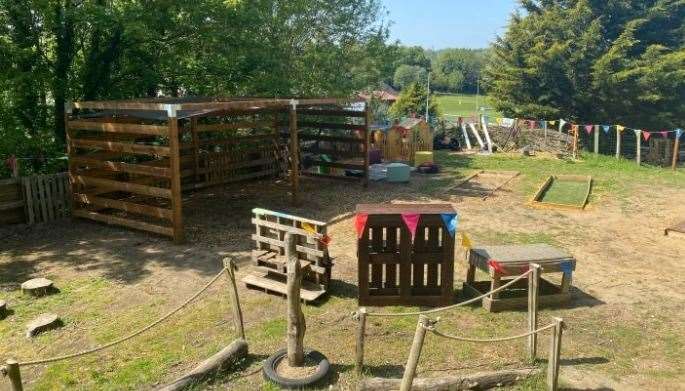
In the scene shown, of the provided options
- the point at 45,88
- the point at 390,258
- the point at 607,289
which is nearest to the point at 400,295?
the point at 390,258

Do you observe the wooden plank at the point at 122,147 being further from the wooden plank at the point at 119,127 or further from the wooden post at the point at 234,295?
the wooden post at the point at 234,295

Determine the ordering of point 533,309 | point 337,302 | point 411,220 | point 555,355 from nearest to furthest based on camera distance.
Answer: point 555,355, point 533,309, point 411,220, point 337,302

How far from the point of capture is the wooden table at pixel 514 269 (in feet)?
25.2

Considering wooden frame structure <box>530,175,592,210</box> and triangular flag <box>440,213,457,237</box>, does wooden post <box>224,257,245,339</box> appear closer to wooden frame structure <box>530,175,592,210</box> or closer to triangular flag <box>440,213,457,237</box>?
triangular flag <box>440,213,457,237</box>

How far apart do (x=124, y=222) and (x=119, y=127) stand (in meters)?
2.04

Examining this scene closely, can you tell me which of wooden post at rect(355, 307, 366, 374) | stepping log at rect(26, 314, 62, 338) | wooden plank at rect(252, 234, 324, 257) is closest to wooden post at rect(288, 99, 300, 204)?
wooden plank at rect(252, 234, 324, 257)

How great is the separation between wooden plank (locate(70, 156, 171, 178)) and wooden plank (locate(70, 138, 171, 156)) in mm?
288

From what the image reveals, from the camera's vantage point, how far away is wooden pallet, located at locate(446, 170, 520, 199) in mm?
16453

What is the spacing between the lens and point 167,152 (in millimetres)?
10719

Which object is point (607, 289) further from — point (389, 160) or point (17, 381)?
point (389, 160)

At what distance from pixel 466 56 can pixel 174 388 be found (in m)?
145

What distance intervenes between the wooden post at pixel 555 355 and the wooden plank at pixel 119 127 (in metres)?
7.90

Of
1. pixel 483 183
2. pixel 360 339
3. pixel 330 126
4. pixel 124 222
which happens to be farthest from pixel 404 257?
pixel 483 183

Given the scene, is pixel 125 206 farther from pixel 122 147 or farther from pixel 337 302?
pixel 337 302
